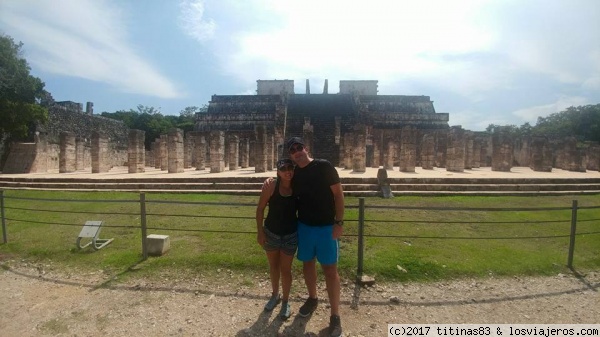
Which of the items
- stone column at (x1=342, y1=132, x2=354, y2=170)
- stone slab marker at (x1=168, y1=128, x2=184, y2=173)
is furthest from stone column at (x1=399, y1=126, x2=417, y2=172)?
stone slab marker at (x1=168, y1=128, x2=184, y2=173)

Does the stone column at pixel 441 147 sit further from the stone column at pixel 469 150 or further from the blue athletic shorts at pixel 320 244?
the blue athletic shorts at pixel 320 244

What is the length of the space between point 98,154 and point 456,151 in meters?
17.9

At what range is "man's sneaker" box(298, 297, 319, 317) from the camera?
9.79 feet

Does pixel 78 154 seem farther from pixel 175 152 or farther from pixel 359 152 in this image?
pixel 359 152

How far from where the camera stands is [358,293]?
11.5 ft

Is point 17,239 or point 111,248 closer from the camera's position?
point 111,248

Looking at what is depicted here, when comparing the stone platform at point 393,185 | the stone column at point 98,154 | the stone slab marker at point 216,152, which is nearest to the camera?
the stone platform at point 393,185

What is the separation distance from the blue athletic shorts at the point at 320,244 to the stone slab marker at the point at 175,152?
13.3 metres

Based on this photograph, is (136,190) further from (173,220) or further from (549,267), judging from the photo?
(549,267)

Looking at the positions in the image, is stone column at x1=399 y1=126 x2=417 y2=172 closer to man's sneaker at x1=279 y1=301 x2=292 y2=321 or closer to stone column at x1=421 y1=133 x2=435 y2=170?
stone column at x1=421 y1=133 x2=435 y2=170

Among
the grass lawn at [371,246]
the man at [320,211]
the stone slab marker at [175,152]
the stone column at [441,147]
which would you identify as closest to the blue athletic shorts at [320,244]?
the man at [320,211]

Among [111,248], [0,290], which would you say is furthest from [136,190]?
[0,290]

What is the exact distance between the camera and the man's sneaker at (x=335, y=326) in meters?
2.69

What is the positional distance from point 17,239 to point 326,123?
2387cm
